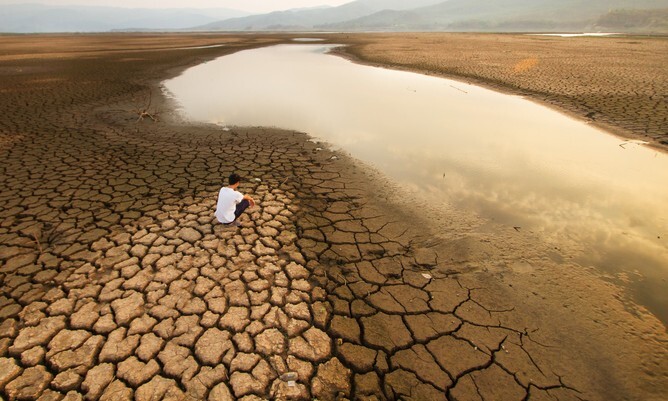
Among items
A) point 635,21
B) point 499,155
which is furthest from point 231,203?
point 635,21

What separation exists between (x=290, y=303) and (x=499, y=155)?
561cm

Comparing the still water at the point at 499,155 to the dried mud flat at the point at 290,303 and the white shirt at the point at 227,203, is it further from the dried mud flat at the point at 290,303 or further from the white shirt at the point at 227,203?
the white shirt at the point at 227,203

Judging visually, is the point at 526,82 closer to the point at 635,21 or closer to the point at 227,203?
the point at 227,203

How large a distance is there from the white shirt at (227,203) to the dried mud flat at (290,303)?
210mm

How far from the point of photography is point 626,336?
8.89ft

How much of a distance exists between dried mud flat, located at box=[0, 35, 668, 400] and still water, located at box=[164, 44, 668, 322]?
63cm

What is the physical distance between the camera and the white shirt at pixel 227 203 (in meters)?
3.93

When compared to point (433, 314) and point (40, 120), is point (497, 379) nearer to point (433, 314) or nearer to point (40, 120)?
point (433, 314)

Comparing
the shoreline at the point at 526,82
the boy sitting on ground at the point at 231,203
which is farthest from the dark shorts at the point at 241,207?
the shoreline at the point at 526,82

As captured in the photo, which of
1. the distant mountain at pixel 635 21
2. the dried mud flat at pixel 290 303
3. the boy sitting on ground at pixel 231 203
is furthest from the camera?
the distant mountain at pixel 635 21

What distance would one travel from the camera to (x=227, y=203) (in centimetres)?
397

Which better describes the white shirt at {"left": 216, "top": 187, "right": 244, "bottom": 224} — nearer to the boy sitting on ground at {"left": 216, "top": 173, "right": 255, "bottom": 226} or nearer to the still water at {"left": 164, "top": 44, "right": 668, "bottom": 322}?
the boy sitting on ground at {"left": 216, "top": 173, "right": 255, "bottom": 226}

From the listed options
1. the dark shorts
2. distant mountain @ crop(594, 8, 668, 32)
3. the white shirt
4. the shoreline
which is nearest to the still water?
the shoreline

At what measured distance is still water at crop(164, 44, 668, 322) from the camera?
4.04m
